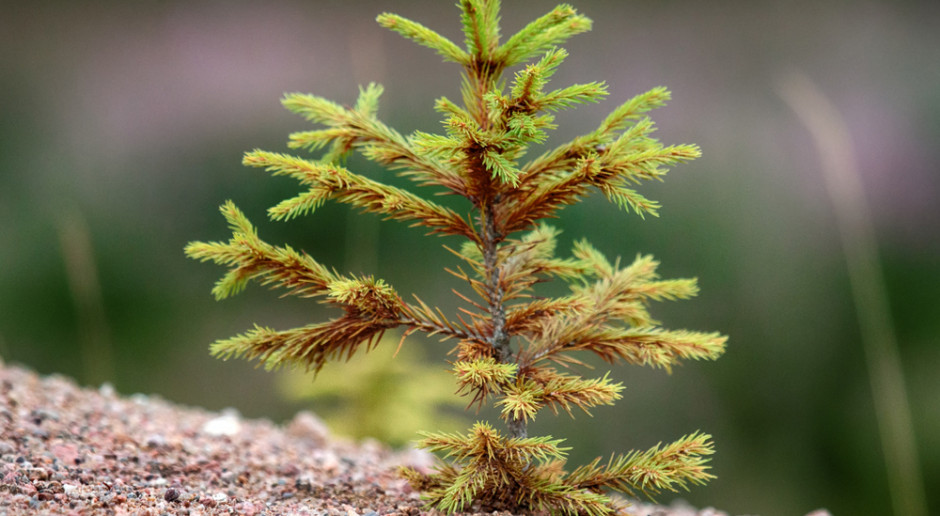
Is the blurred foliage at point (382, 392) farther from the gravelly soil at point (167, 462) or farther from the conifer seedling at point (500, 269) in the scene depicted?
the conifer seedling at point (500, 269)

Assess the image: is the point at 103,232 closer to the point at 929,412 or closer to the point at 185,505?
the point at 185,505

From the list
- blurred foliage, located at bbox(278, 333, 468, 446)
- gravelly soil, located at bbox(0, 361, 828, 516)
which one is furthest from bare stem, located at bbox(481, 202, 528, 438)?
blurred foliage, located at bbox(278, 333, 468, 446)

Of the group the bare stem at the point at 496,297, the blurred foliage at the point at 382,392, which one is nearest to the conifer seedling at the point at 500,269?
the bare stem at the point at 496,297

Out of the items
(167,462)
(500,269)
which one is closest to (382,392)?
(167,462)

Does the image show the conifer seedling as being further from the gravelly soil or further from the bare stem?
the gravelly soil

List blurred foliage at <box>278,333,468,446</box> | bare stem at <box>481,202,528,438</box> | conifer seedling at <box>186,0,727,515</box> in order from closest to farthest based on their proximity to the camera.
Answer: conifer seedling at <box>186,0,727,515</box> < bare stem at <box>481,202,528,438</box> < blurred foliage at <box>278,333,468,446</box>

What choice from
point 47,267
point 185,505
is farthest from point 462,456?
point 47,267
